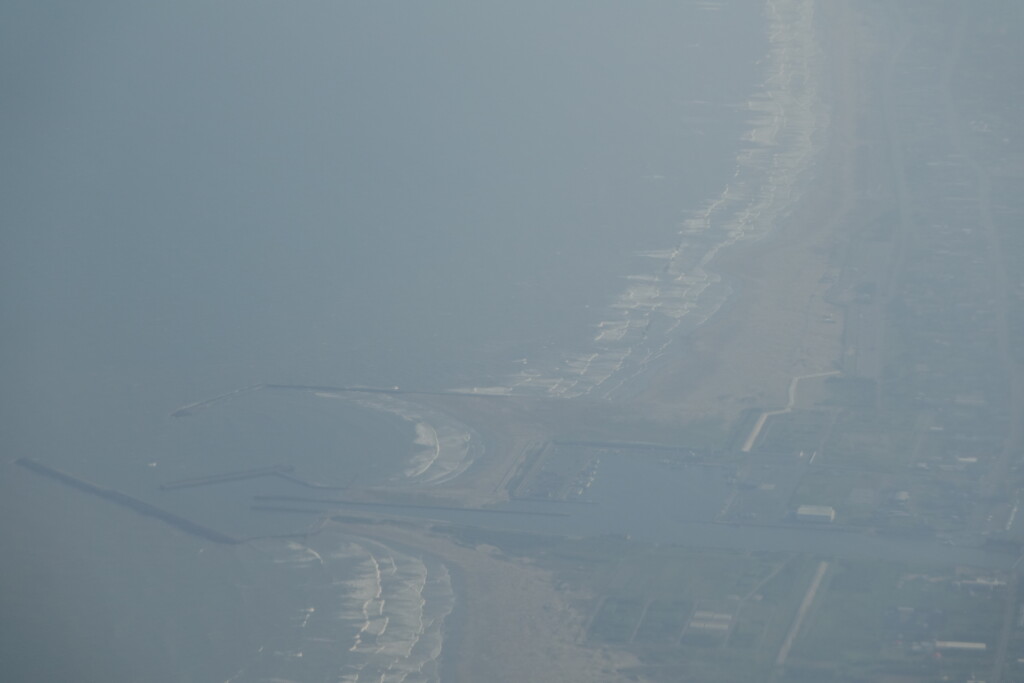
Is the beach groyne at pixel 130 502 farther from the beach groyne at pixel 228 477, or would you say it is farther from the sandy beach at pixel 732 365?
the sandy beach at pixel 732 365

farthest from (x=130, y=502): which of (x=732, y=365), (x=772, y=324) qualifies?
(x=772, y=324)

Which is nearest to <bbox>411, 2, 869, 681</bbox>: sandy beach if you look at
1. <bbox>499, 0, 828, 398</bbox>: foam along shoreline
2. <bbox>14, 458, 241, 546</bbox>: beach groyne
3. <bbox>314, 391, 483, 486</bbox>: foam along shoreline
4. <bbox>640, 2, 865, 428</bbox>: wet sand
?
<bbox>640, 2, 865, 428</bbox>: wet sand

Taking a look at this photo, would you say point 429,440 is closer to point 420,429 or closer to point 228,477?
point 420,429

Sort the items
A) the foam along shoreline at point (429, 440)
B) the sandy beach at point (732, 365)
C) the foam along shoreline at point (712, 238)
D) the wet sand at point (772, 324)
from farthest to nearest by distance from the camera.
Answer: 1. the foam along shoreline at point (712, 238)
2. the wet sand at point (772, 324)
3. the foam along shoreline at point (429, 440)
4. the sandy beach at point (732, 365)

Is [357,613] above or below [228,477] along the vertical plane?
below

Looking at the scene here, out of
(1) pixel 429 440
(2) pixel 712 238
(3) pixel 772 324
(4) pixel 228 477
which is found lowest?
(3) pixel 772 324

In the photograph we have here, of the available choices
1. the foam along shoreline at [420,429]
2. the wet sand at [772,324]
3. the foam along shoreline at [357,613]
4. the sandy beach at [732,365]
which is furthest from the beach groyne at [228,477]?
the wet sand at [772,324]

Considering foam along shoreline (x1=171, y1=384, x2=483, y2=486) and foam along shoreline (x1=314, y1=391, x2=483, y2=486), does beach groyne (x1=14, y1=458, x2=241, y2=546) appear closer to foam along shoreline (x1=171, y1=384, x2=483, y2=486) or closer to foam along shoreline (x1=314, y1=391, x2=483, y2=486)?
foam along shoreline (x1=171, y1=384, x2=483, y2=486)
